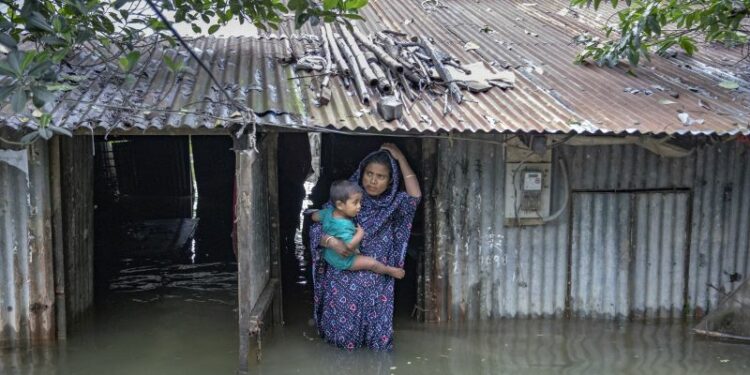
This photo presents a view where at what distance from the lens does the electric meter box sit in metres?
5.87

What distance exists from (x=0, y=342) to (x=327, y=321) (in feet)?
8.92

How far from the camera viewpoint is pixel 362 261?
209 inches

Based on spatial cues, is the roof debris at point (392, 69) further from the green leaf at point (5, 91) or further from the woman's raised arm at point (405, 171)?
the green leaf at point (5, 91)

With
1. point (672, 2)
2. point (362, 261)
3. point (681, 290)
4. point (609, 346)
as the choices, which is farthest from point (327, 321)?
point (672, 2)

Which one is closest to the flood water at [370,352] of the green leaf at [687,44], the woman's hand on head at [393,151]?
the woman's hand on head at [393,151]

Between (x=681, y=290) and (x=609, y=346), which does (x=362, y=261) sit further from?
(x=681, y=290)

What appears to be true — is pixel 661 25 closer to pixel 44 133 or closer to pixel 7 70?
pixel 44 133

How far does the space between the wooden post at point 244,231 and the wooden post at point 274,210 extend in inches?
40.5

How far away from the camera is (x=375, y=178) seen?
5363mm

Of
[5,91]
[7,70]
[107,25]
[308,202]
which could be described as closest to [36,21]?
[7,70]

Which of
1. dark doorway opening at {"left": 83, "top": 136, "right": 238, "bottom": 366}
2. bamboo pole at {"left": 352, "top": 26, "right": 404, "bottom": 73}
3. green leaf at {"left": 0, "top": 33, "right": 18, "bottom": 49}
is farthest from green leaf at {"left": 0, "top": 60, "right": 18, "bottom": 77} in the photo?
bamboo pole at {"left": 352, "top": 26, "right": 404, "bottom": 73}

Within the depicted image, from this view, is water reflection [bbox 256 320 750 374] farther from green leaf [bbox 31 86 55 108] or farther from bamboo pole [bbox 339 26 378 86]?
green leaf [bbox 31 86 55 108]

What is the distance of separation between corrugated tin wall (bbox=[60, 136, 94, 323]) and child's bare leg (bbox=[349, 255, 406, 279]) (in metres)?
2.58

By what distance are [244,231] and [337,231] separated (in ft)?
2.70
